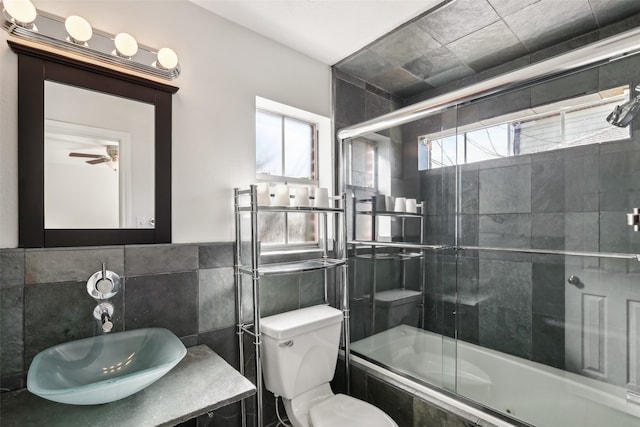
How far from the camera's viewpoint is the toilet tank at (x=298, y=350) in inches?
61.7

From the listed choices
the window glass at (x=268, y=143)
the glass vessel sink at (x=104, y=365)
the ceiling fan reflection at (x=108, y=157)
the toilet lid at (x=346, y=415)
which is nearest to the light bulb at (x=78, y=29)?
the ceiling fan reflection at (x=108, y=157)

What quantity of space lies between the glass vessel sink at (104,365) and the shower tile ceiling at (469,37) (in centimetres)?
199

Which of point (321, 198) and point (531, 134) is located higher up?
point (531, 134)

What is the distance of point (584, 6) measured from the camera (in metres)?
1.58

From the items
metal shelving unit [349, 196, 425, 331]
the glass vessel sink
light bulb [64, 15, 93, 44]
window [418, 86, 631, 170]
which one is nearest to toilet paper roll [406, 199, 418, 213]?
metal shelving unit [349, 196, 425, 331]

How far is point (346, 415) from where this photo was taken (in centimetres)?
151

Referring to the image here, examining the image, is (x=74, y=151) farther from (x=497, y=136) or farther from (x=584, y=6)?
(x=584, y=6)

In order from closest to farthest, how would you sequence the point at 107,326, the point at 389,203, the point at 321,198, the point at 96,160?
the point at 107,326, the point at 96,160, the point at 321,198, the point at 389,203

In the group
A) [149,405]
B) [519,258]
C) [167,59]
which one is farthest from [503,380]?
[167,59]

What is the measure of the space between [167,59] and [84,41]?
11.9 inches

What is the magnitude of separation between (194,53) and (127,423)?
1.57 meters

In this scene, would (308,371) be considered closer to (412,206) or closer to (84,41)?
(412,206)

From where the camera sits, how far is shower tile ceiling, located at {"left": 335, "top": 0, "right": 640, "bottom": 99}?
5.32ft

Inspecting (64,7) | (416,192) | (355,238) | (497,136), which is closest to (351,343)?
(355,238)
